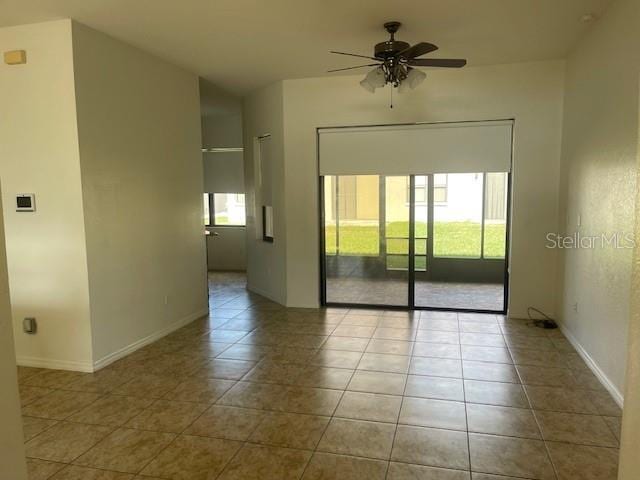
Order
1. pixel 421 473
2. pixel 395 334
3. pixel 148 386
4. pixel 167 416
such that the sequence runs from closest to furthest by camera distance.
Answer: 1. pixel 421 473
2. pixel 167 416
3. pixel 148 386
4. pixel 395 334

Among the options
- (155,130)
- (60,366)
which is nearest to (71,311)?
(60,366)

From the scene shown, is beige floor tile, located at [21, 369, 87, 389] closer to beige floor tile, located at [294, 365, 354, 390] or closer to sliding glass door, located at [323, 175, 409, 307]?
beige floor tile, located at [294, 365, 354, 390]

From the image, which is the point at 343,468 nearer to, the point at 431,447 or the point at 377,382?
the point at 431,447

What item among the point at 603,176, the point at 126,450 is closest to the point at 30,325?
the point at 126,450

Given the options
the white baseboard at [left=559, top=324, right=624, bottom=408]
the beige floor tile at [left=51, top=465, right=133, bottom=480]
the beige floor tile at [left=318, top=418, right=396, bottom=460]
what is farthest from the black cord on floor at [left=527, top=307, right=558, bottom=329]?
the beige floor tile at [left=51, top=465, right=133, bottom=480]

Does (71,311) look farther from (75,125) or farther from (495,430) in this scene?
(495,430)

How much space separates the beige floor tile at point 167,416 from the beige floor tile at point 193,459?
18 centimetres

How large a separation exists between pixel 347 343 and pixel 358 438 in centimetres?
185

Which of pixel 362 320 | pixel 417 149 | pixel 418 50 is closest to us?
pixel 418 50

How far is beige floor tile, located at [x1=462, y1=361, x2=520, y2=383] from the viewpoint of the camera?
3.78 meters

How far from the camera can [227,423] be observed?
310 centimetres

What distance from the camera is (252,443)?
112 inches

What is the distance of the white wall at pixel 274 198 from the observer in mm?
6184

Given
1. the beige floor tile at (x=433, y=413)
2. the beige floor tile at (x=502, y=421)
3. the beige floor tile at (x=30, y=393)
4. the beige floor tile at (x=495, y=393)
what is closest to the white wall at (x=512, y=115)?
the beige floor tile at (x=495, y=393)
